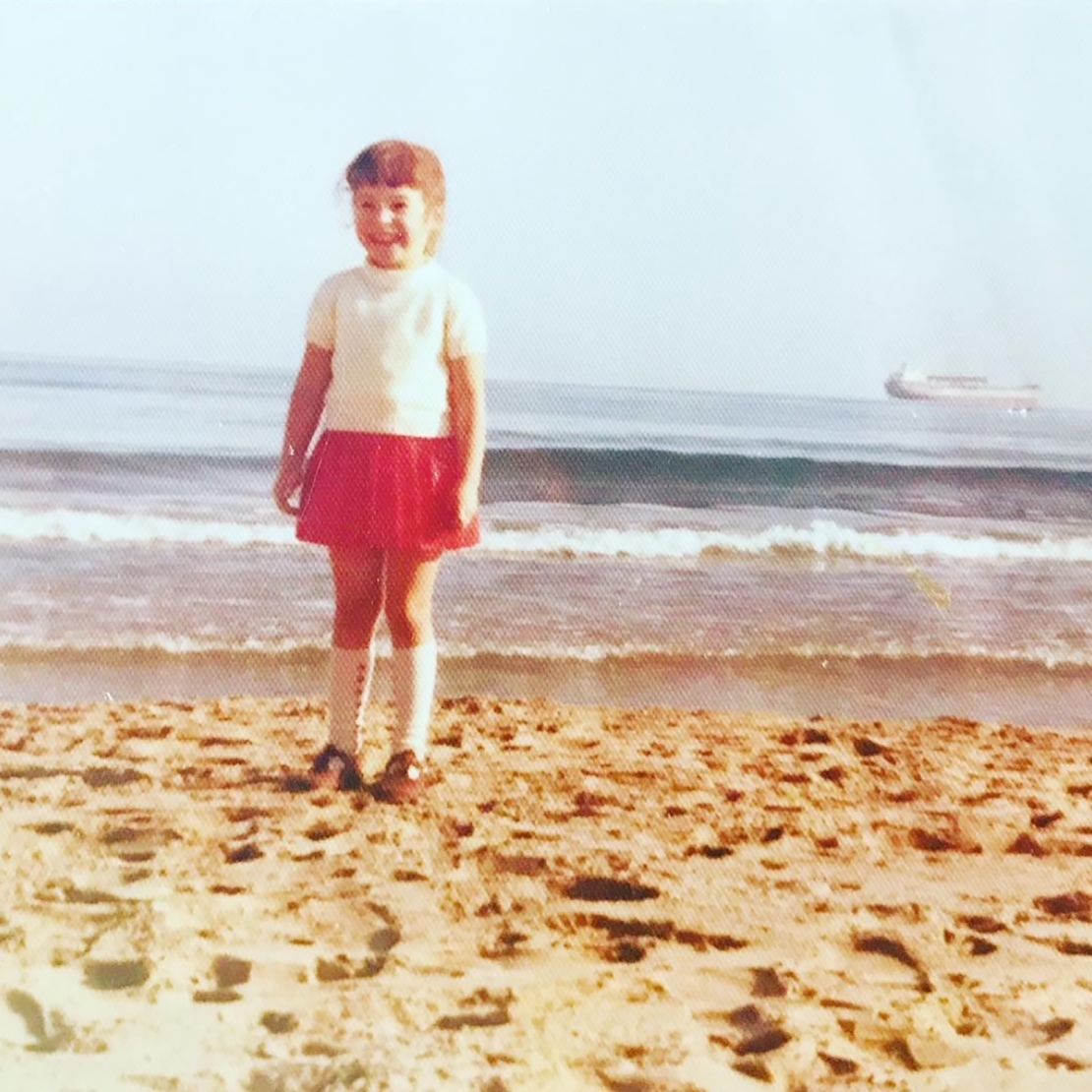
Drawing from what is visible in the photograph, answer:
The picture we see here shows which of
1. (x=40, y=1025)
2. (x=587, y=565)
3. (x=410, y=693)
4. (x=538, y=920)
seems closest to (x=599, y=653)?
(x=587, y=565)

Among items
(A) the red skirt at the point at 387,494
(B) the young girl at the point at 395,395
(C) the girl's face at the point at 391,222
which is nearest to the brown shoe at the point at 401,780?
(B) the young girl at the point at 395,395

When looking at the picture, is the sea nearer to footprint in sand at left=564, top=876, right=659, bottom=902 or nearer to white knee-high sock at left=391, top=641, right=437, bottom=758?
white knee-high sock at left=391, top=641, right=437, bottom=758

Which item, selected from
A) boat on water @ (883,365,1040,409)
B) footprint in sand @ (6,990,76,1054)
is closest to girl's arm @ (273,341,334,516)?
footprint in sand @ (6,990,76,1054)

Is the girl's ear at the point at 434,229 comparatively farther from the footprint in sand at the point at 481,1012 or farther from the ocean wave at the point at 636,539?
the ocean wave at the point at 636,539

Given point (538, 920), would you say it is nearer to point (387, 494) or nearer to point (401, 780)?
point (401, 780)

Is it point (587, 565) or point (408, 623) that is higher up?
point (408, 623)
